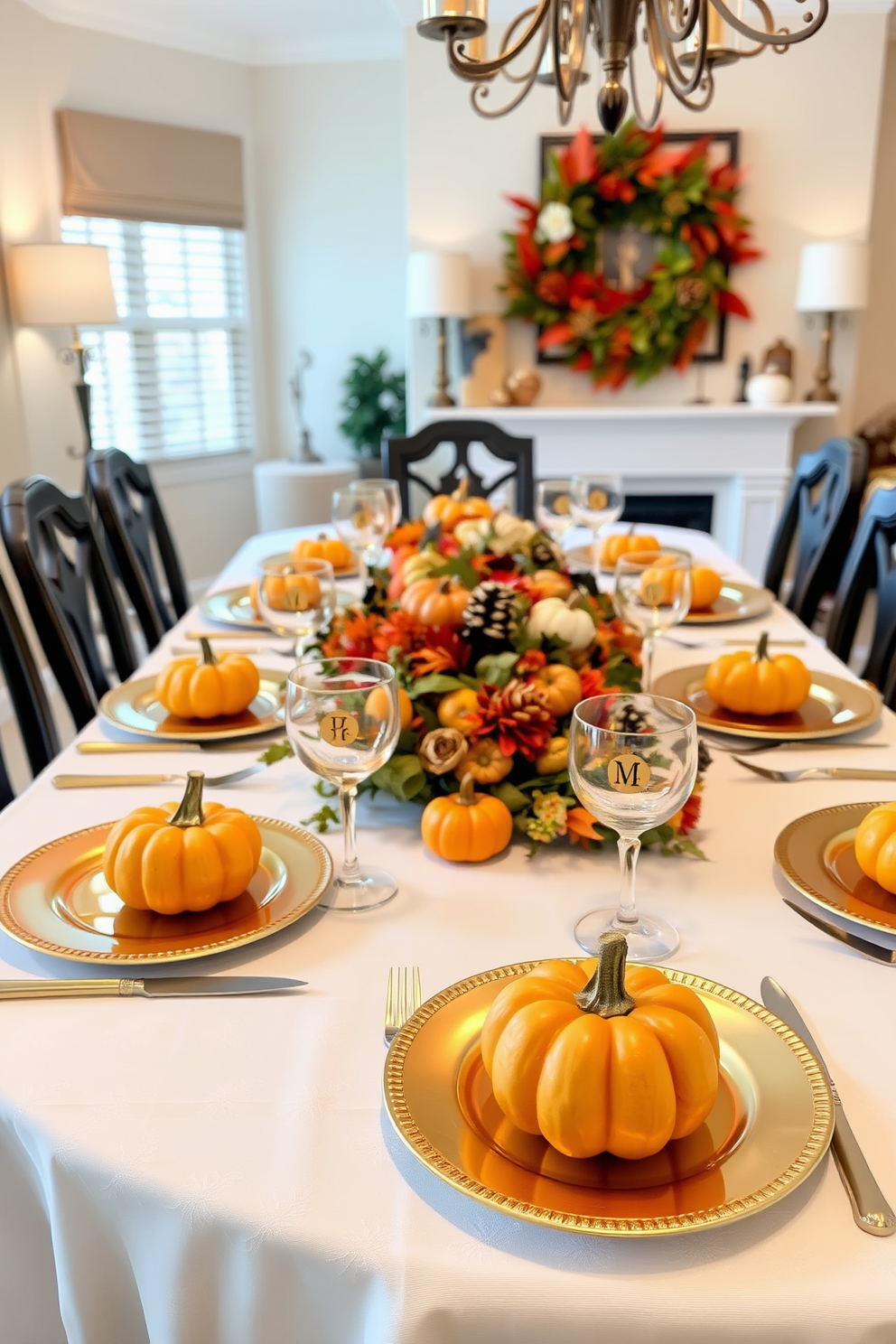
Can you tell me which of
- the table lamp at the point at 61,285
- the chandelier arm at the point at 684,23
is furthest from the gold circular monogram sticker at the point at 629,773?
the table lamp at the point at 61,285

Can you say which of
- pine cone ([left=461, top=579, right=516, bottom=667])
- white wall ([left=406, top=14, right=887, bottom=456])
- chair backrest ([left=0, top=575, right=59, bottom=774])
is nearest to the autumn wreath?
white wall ([left=406, top=14, right=887, bottom=456])

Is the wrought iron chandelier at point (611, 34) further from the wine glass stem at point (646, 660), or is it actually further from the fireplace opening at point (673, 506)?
the fireplace opening at point (673, 506)

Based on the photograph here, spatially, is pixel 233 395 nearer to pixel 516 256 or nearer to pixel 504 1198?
pixel 516 256

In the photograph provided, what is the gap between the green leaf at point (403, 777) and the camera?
1.14 m

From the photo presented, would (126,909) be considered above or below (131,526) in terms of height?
below

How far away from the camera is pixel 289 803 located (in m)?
1.24

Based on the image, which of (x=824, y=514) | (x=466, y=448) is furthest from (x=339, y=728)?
(x=466, y=448)

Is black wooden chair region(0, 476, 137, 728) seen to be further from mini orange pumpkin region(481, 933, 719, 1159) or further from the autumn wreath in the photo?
the autumn wreath

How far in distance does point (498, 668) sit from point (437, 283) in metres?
3.41

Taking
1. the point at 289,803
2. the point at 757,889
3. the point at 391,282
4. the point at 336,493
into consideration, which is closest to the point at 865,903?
the point at 757,889

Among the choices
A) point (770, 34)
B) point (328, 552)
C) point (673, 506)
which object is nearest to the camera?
point (770, 34)

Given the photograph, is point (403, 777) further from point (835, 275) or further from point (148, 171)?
point (148, 171)

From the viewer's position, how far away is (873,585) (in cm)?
211

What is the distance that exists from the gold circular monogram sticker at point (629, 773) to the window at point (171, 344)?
439cm
